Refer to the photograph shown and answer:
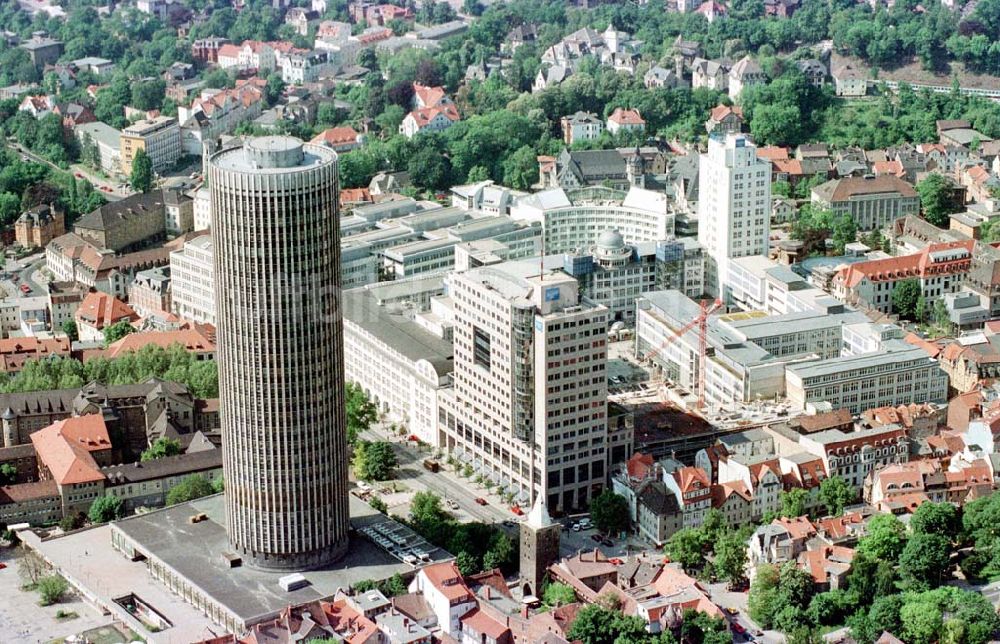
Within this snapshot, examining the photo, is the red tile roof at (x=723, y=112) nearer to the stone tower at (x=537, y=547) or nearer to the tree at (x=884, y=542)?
the tree at (x=884, y=542)

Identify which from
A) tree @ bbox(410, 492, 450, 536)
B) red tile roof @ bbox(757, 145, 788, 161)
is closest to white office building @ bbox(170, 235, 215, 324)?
tree @ bbox(410, 492, 450, 536)

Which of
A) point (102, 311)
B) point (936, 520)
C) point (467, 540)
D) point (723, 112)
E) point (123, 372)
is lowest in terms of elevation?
point (467, 540)

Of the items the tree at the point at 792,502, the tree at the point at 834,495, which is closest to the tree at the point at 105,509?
the tree at the point at 792,502

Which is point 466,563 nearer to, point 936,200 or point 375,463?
point 375,463

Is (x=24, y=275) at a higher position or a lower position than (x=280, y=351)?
lower

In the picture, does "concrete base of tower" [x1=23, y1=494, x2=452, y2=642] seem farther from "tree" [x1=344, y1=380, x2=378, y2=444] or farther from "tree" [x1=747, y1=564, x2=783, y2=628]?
"tree" [x1=747, y1=564, x2=783, y2=628]

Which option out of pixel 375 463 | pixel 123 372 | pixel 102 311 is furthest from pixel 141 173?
pixel 375 463
